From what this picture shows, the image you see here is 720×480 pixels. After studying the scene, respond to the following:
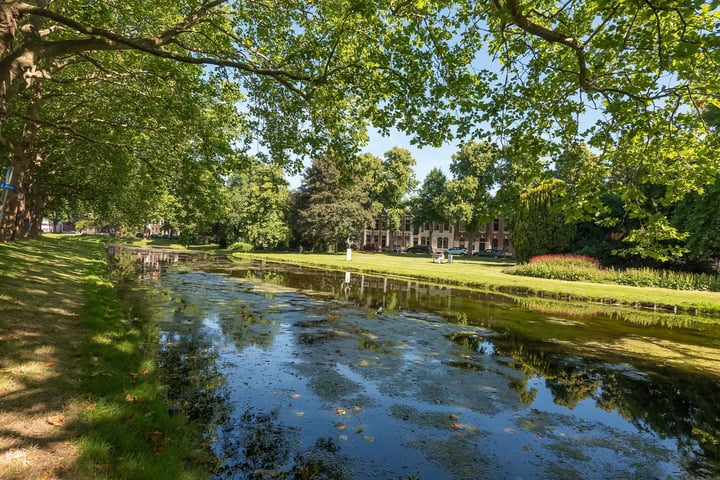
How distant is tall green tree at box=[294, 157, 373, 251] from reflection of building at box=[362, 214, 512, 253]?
8.94 m

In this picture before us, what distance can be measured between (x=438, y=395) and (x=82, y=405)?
196 inches

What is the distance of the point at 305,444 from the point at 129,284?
50.9ft

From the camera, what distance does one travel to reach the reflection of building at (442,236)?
7828 cm

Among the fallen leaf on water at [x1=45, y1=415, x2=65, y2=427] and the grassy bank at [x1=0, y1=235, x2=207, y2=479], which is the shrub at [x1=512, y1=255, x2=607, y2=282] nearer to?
the grassy bank at [x1=0, y1=235, x2=207, y2=479]

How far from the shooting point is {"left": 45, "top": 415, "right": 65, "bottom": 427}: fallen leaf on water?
13.2 ft

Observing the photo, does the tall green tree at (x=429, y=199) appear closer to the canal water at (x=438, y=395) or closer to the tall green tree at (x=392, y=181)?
the tall green tree at (x=392, y=181)

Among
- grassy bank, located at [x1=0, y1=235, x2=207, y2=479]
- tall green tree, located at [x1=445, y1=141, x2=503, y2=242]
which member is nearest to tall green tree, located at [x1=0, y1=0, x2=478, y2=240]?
grassy bank, located at [x1=0, y1=235, x2=207, y2=479]

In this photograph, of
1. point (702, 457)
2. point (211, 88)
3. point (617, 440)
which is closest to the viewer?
point (702, 457)

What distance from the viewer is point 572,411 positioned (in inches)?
244

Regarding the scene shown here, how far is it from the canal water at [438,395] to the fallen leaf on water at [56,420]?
57.1 inches

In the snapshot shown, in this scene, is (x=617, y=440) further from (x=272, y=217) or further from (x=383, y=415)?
(x=272, y=217)

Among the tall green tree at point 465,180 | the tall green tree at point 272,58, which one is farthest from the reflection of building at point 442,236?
the tall green tree at point 272,58

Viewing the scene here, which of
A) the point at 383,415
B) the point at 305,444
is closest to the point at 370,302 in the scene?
the point at 383,415

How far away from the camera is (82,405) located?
4527mm
